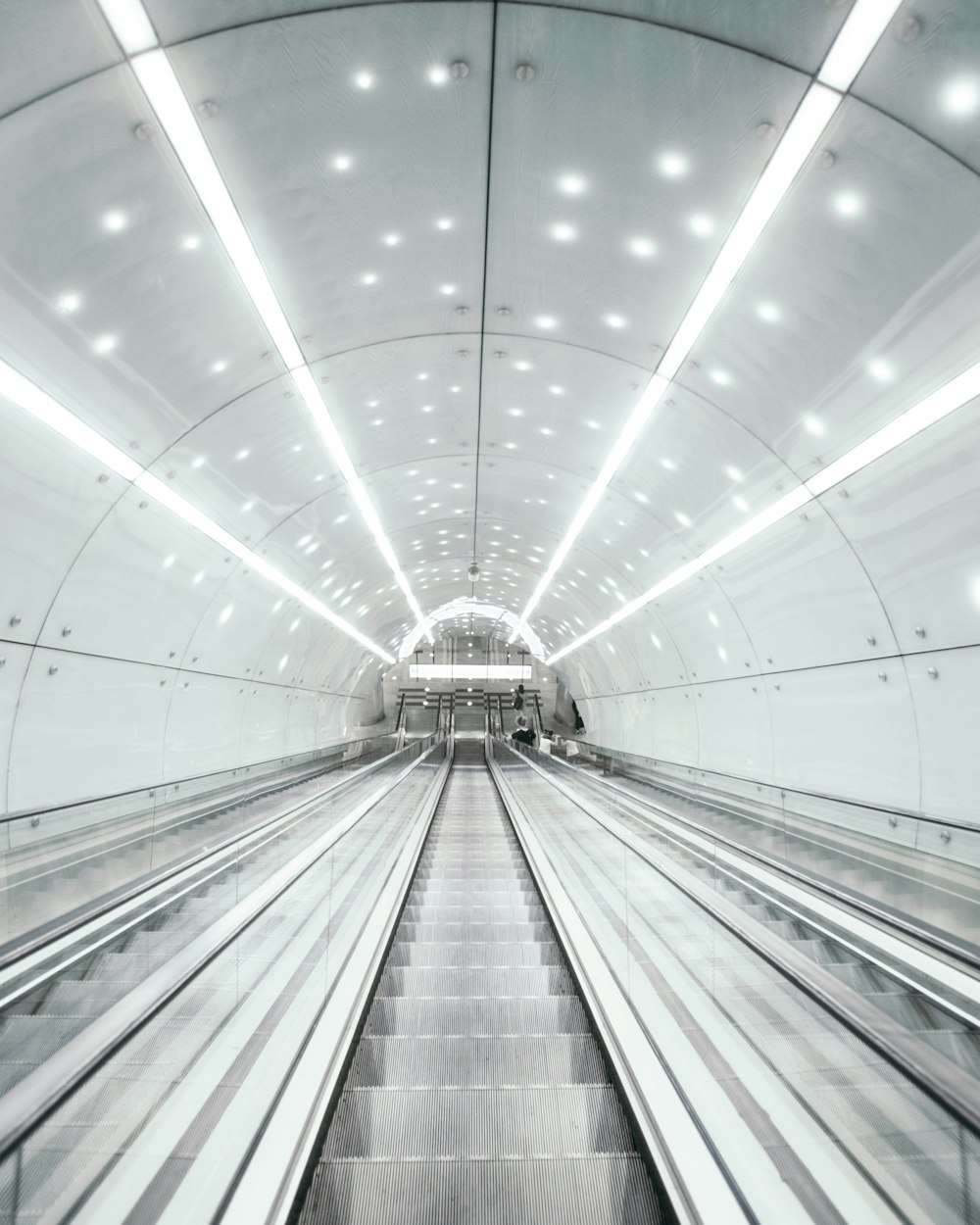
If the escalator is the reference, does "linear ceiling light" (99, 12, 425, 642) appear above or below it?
above

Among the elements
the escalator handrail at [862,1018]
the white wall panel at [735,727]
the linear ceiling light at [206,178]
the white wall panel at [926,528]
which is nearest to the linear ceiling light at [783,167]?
the white wall panel at [926,528]

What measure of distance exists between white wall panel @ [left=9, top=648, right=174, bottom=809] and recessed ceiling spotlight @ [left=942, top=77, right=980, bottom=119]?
919 cm

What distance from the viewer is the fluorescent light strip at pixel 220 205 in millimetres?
4473

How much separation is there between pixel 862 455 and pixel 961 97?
12.2 feet

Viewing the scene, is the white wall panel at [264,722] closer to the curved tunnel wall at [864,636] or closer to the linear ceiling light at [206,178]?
the curved tunnel wall at [864,636]

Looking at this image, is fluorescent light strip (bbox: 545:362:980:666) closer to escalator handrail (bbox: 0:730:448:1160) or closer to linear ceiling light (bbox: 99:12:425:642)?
linear ceiling light (bbox: 99:12:425:642)

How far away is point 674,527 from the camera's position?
12.1 metres

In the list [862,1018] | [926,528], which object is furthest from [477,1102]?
[926,528]

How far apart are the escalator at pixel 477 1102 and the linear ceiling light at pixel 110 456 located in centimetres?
550

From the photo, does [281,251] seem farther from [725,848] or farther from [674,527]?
[674,527]

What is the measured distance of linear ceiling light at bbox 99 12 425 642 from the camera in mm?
4164

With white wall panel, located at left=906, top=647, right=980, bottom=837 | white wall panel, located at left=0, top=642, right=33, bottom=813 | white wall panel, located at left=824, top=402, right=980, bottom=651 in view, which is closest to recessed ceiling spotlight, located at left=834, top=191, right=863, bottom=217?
white wall panel, located at left=824, top=402, right=980, bottom=651

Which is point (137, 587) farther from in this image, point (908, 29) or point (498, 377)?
point (908, 29)

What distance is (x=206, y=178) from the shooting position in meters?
5.24
